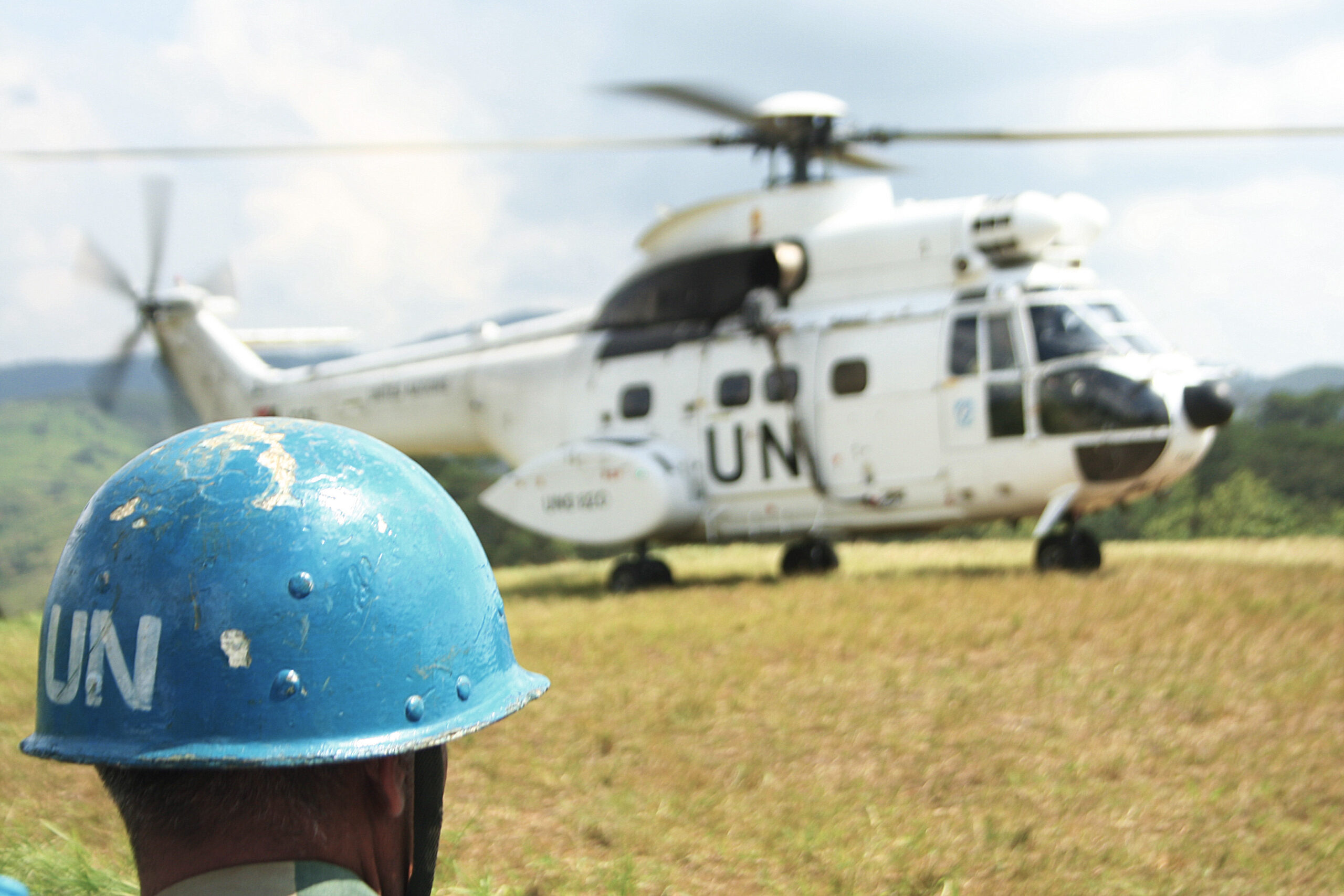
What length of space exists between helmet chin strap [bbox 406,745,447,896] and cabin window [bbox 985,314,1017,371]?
7817 millimetres

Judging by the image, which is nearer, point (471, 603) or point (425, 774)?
point (471, 603)

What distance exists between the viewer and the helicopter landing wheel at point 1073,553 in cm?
903

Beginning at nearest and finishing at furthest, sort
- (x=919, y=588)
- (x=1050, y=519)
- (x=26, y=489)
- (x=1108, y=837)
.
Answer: (x=1108, y=837)
(x=919, y=588)
(x=1050, y=519)
(x=26, y=489)

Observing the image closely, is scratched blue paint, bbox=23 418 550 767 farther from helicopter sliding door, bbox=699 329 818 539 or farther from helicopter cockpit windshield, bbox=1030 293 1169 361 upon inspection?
helicopter sliding door, bbox=699 329 818 539

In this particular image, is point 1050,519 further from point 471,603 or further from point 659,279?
point 471,603

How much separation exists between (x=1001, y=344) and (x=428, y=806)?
311 inches

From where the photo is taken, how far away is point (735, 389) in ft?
34.7

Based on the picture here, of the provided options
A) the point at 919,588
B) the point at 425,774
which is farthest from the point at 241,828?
the point at 919,588

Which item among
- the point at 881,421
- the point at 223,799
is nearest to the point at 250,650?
the point at 223,799

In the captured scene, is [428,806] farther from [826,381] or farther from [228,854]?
[826,381]

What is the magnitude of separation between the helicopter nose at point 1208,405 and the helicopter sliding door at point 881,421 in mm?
1961

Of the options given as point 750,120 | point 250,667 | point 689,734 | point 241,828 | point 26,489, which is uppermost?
point 750,120

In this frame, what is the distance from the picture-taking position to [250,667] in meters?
1.58

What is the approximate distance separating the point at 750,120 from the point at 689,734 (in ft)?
23.0
